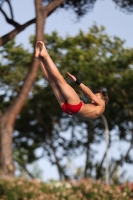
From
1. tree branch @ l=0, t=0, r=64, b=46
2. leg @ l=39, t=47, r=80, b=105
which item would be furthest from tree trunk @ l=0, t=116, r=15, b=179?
leg @ l=39, t=47, r=80, b=105

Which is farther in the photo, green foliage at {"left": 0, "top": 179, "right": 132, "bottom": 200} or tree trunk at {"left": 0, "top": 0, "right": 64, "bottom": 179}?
tree trunk at {"left": 0, "top": 0, "right": 64, "bottom": 179}

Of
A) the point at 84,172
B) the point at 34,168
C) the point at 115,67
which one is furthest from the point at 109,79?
the point at 34,168

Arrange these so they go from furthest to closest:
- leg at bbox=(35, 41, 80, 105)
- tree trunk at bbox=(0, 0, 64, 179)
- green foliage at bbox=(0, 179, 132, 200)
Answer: tree trunk at bbox=(0, 0, 64, 179), green foliage at bbox=(0, 179, 132, 200), leg at bbox=(35, 41, 80, 105)

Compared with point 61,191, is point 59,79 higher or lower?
higher

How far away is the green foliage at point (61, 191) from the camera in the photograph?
1586 cm

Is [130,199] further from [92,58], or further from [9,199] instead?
[92,58]

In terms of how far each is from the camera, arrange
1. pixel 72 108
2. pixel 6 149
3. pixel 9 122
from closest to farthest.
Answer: pixel 72 108 → pixel 9 122 → pixel 6 149

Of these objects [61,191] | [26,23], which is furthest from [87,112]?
[26,23]

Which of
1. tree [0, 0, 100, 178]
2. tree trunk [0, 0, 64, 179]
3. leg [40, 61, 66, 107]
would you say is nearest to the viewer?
leg [40, 61, 66, 107]

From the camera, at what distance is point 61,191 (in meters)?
16.9

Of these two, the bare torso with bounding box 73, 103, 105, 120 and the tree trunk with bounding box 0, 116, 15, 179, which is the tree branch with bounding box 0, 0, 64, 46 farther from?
the bare torso with bounding box 73, 103, 105, 120

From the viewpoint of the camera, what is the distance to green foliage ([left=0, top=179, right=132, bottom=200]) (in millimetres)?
15859

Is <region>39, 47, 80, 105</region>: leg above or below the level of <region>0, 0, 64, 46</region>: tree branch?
above

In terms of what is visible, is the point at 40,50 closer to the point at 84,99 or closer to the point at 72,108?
the point at 72,108
